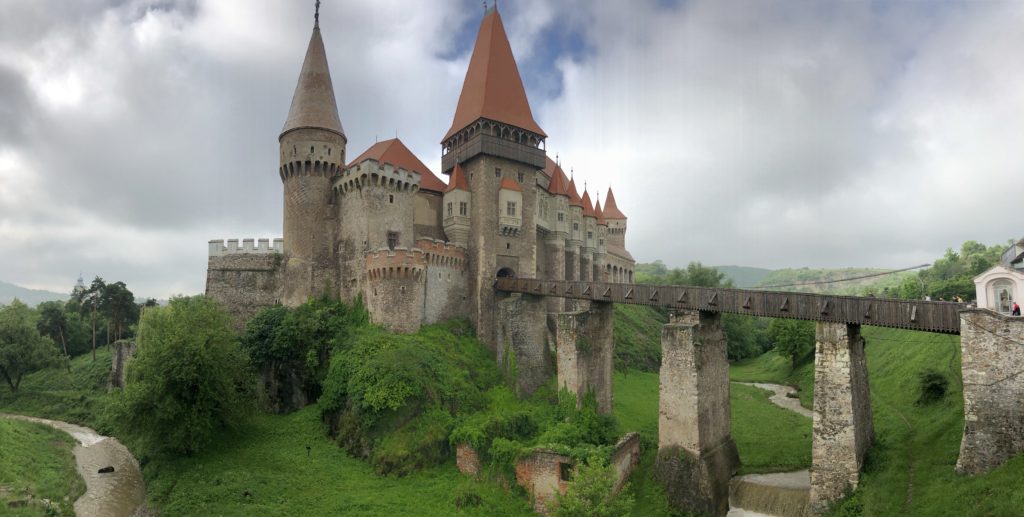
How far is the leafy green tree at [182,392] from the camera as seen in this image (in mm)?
26172

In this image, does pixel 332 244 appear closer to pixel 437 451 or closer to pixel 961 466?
pixel 437 451

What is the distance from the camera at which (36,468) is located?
2844 centimetres

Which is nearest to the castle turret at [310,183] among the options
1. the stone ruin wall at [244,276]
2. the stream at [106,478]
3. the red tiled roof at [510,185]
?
the stone ruin wall at [244,276]

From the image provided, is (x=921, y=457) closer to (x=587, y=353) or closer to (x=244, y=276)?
(x=587, y=353)

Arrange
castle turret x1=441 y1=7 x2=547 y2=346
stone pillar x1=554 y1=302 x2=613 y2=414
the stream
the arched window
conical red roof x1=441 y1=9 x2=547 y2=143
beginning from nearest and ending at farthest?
the arched window < the stream < stone pillar x1=554 y1=302 x2=613 y2=414 < castle turret x1=441 y1=7 x2=547 y2=346 < conical red roof x1=441 y1=9 x2=547 y2=143

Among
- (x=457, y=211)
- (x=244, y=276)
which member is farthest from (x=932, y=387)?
(x=244, y=276)

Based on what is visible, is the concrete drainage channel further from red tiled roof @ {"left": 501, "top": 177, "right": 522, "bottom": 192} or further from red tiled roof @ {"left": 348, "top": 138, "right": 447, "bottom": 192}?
red tiled roof @ {"left": 348, "top": 138, "right": 447, "bottom": 192}

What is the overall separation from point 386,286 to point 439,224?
8051mm

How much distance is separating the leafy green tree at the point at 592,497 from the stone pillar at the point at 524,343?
44.2ft

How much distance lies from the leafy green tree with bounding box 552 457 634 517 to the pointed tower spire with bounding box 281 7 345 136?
28.9 metres

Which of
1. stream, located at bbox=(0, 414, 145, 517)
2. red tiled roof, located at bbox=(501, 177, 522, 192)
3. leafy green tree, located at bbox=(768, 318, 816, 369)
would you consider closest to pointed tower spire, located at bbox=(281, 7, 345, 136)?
red tiled roof, located at bbox=(501, 177, 522, 192)

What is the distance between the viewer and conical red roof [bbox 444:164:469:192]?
38.4 metres

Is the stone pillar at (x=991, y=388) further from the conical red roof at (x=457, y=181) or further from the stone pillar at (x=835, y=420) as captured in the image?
the conical red roof at (x=457, y=181)

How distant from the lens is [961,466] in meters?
16.3
